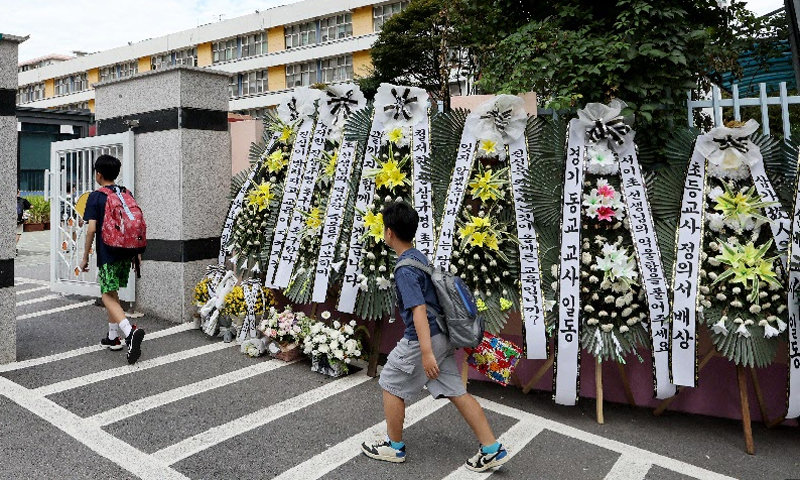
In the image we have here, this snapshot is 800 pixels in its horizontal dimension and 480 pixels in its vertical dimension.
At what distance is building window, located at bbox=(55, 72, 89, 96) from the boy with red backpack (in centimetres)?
5659

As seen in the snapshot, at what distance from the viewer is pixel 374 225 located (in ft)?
15.3

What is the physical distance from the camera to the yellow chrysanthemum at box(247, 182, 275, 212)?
223 inches

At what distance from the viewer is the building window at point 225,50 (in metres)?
44.3

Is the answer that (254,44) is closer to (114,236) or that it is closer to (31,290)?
(31,290)

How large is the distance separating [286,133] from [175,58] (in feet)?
156

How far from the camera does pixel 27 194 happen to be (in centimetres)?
2403

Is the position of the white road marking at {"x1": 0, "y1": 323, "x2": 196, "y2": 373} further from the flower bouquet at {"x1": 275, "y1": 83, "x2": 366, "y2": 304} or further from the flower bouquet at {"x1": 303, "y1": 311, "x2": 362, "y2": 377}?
the flower bouquet at {"x1": 303, "y1": 311, "x2": 362, "y2": 377}

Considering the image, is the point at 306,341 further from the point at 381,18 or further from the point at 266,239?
the point at 381,18

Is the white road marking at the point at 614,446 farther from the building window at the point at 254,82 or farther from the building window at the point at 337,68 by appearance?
the building window at the point at 254,82

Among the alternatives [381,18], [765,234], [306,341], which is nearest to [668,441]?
[765,234]

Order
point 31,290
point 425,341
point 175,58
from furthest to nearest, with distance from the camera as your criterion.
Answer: point 175,58, point 31,290, point 425,341

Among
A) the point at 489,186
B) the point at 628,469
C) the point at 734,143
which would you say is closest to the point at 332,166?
the point at 489,186

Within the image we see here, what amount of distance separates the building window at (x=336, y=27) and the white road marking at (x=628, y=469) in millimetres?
38357

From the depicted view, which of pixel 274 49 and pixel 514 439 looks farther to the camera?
pixel 274 49
